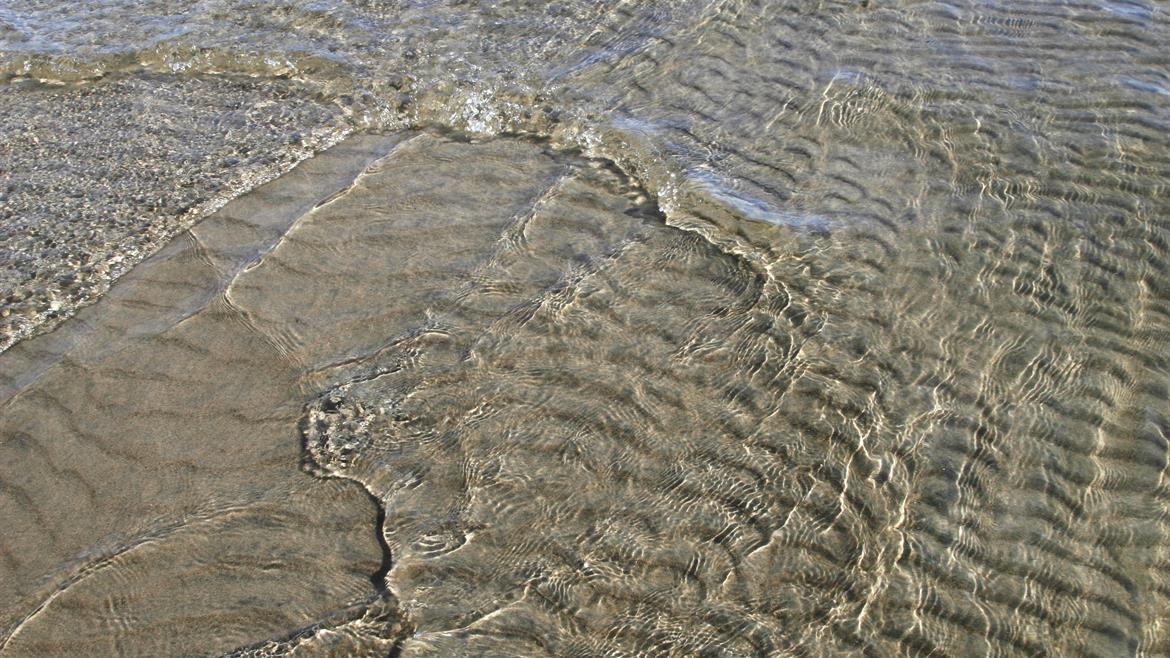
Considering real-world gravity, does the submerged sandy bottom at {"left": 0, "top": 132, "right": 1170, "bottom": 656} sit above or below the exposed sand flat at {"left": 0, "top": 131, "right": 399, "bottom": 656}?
above

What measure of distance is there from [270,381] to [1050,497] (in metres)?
3.10

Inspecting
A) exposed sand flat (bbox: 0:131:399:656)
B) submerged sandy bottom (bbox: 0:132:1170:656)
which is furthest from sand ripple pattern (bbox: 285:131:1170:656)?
exposed sand flat (bbox: 0:131:399:656)

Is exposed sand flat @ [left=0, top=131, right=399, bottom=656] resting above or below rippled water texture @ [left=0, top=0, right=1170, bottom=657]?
below

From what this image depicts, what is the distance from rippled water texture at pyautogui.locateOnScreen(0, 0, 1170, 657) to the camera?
11.0 feet

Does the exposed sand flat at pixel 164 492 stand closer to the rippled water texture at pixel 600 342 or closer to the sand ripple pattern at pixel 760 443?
the rippled water texture at pixel 600 342

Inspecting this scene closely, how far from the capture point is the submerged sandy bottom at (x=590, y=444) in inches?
130

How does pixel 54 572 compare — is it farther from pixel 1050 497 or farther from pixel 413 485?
pixel 1050 497

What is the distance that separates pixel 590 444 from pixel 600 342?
58 centimetres

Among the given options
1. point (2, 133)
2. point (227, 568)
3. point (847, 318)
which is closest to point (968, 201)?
point (847, 318)

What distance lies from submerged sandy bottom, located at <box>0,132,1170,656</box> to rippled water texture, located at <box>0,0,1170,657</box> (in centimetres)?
2

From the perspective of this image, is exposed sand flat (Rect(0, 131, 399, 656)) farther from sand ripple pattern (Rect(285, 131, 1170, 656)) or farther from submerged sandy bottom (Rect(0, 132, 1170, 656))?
sand ripple pattern (Rect(285, 131, 1170, 656))

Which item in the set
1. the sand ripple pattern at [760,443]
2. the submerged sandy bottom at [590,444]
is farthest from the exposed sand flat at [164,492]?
the sand ripple pattern at [760,443]

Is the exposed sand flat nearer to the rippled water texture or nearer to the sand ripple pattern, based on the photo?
the rippled water texture

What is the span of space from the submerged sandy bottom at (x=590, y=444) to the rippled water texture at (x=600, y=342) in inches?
0.6
